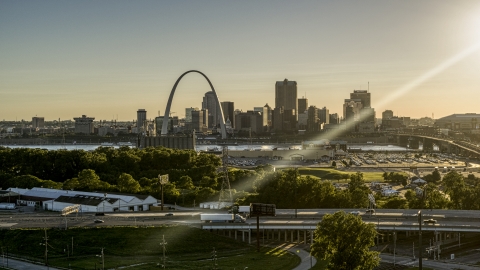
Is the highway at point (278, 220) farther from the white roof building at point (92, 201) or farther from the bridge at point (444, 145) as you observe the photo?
the bridge at point (444, 145)

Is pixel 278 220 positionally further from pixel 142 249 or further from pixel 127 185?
pixel 127 185

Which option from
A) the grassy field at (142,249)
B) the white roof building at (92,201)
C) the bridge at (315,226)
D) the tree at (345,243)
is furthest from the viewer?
the white roof building at (92,201)

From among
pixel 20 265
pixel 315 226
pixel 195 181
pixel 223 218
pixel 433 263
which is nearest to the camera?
pixel 20 265

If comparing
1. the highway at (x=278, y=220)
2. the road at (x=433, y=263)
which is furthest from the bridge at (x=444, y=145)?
the road at (x=433, y=263)

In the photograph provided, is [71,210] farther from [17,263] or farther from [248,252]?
[248,252]

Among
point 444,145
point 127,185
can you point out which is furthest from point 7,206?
point 444,145

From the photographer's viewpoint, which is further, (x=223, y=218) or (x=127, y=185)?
(x=127, y=185)

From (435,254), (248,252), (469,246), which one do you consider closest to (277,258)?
(248,252)

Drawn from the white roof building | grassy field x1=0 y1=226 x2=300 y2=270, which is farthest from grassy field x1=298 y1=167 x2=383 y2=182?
grassy field x1=0 y1=226 x2=300 y2=270
